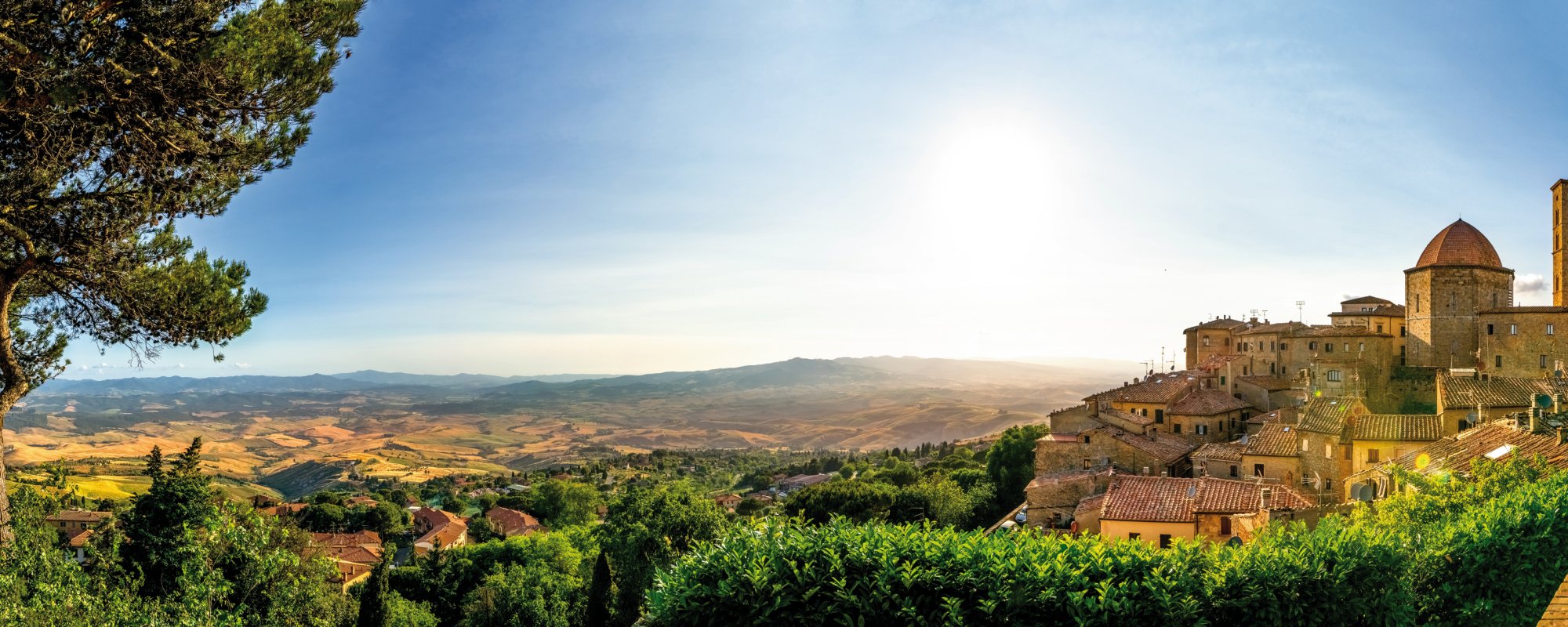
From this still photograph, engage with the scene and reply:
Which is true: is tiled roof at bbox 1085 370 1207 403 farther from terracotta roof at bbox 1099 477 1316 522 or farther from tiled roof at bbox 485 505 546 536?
tiled roof at bbox 485 505 546 536

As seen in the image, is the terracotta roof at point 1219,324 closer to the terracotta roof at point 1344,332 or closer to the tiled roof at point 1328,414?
the terracotta roof at point 1344,332

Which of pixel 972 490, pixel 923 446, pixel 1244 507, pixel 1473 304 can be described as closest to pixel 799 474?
pixel 923 446

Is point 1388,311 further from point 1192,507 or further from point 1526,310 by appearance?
point 1192,507

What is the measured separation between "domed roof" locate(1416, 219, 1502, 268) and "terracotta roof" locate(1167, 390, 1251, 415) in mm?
13336

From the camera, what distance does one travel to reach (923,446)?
12669 cm

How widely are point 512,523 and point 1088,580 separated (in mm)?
70675

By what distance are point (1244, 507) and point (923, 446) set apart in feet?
333

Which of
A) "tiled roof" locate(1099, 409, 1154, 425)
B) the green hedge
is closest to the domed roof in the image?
"tiled roof" locate(1099, 409, 1154, 425)

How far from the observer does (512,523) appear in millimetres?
71938

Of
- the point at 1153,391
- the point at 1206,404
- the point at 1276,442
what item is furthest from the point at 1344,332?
the point at 1276,442

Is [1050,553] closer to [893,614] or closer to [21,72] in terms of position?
[893,614]

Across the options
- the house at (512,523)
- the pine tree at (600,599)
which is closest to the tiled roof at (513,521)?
the house at (512,523)

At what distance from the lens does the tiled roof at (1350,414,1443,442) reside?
28.1 meters

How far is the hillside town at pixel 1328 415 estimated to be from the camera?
25.8 metres
